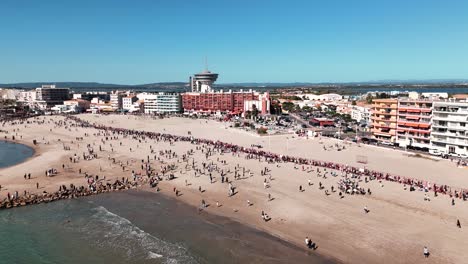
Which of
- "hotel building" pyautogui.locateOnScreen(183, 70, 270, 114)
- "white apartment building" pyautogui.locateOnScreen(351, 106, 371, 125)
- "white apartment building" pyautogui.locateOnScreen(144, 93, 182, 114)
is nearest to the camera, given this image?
"white apartment building" pyautogui.locateOnScreen(351, 106, 371, 125)

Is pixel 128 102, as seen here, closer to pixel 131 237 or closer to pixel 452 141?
pixel 452 141

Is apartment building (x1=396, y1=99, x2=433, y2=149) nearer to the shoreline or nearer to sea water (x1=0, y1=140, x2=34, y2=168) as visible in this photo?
the shoreline

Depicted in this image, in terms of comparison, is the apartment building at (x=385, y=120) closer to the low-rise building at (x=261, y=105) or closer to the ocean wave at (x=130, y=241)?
the ocean wave at (x=130, y=241)

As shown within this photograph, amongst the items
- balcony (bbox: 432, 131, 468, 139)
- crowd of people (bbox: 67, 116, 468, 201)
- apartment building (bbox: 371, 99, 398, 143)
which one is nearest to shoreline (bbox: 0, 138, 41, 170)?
crowd of people (bbox: 67, 116, 468, 201)

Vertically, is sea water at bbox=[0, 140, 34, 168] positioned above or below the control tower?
below

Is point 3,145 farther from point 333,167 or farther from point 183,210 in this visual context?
point 333,167

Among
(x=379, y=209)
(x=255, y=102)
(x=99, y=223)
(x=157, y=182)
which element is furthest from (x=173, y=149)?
(x=255, y=102)
